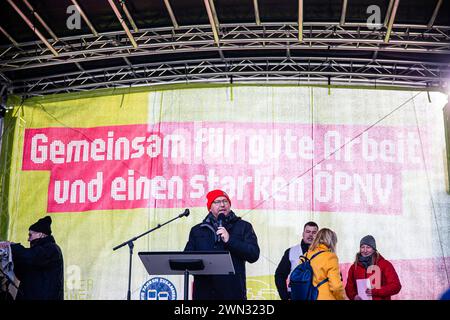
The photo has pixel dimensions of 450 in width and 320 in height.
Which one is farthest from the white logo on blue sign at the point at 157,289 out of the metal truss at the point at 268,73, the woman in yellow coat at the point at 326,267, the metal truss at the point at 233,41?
the woman in yellow coat at the point at 326,267

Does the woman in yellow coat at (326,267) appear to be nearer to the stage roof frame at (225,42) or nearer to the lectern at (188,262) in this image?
the lectern at (188,262)

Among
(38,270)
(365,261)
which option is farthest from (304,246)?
(38,270)

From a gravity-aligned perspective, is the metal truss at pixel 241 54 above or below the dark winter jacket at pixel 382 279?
above

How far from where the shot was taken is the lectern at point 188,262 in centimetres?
616

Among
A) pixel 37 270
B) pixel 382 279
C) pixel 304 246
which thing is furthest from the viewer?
pixel 304 246

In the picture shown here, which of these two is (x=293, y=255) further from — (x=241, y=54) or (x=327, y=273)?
(x=241, y=54)

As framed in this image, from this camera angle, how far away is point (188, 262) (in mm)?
6211

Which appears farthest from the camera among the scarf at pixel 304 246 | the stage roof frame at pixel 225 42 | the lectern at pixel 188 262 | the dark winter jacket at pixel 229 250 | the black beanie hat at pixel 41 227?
the stage roof frame at pixel 225 42

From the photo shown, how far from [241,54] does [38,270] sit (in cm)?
434

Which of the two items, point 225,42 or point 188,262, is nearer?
point 188,262

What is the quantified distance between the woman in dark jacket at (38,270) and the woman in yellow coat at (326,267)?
3586mm

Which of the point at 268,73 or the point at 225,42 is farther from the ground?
the point at 225,42

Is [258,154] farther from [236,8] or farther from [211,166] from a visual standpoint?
[236,8]
